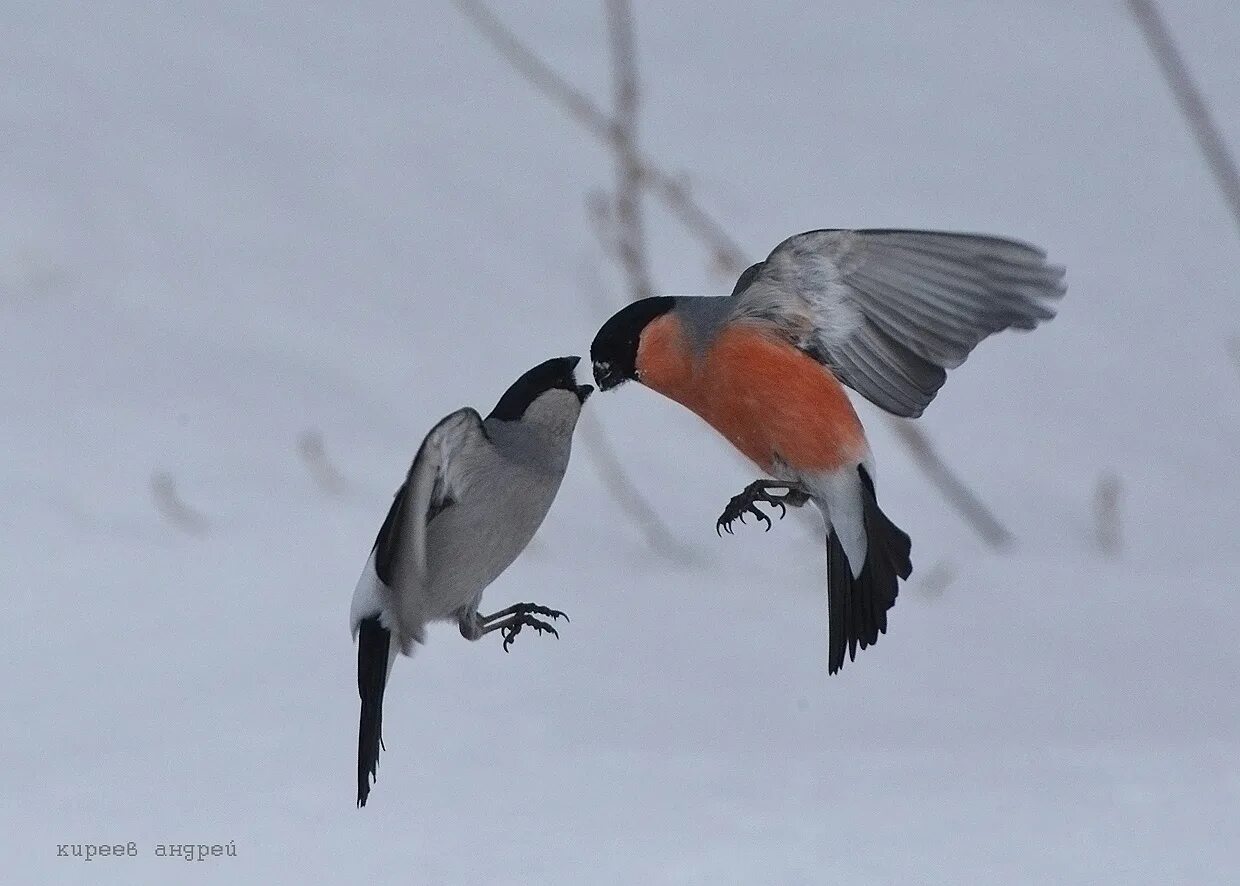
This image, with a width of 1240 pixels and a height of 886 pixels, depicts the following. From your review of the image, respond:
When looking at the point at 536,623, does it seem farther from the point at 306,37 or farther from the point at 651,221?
the point at 306,37

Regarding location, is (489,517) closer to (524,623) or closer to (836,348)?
(524,623)

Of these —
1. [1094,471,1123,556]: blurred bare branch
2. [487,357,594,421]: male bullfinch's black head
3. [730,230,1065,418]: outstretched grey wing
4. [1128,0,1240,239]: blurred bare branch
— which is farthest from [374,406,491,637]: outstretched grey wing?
[1094,471,1123,556]: blurred bare branch

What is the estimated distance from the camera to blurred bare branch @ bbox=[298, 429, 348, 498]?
5086 millimetres

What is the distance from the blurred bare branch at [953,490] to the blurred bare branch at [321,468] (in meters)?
1.61

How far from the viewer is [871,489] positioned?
7.63 ft

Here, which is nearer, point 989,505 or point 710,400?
point 710,400

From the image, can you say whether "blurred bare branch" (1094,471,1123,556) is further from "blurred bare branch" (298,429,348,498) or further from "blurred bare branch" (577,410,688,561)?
"blurred bare branch" (298,429,348,498)

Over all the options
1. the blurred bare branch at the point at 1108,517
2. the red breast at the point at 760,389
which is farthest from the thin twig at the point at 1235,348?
the red breast at the point at 760,389

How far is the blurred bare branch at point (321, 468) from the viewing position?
16.7 ft

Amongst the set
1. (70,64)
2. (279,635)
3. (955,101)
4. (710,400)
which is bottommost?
(710,400)

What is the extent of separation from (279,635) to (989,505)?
87.0 inches

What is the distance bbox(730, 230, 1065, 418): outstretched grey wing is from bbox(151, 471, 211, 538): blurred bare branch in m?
2.95

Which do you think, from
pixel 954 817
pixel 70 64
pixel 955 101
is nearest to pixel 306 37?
pixel 70 64

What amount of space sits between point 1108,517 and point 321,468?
224 centimetres
